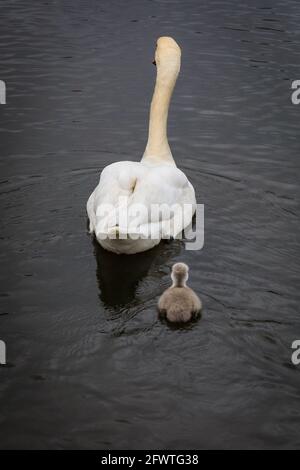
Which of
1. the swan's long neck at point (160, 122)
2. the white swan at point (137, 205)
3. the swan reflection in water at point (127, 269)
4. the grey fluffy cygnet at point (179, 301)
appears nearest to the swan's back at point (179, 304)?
the grey fluffy cygnet at point (179, 301)

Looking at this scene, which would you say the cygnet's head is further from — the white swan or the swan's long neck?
the swan's long neck

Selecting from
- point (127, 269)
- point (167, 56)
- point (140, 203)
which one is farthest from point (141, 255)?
point (167, 56)

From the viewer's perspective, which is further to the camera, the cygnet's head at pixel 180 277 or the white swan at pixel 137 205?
the white swan at pixel 137 205

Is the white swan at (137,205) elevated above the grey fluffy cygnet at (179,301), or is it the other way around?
the white swan at (137,205)

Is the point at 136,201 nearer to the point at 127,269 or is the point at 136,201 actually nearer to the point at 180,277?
the point at 127,269

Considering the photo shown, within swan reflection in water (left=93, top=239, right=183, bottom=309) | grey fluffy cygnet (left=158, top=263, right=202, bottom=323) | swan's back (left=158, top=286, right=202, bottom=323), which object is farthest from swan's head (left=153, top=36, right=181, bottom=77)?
swan's back (left=158, top=286, right=202, bottom=323)

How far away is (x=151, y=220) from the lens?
346 inches

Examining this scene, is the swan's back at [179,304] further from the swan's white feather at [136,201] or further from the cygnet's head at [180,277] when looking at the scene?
the swan's white feather at [136,201]

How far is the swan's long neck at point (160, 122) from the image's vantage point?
1046cm

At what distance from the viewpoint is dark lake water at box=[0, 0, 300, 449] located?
6.19 meters

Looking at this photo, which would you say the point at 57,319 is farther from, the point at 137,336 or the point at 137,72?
the point at 137,72

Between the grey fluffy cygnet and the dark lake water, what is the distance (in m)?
0.16

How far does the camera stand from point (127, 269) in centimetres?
879

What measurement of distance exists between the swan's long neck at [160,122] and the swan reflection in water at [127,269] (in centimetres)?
161
